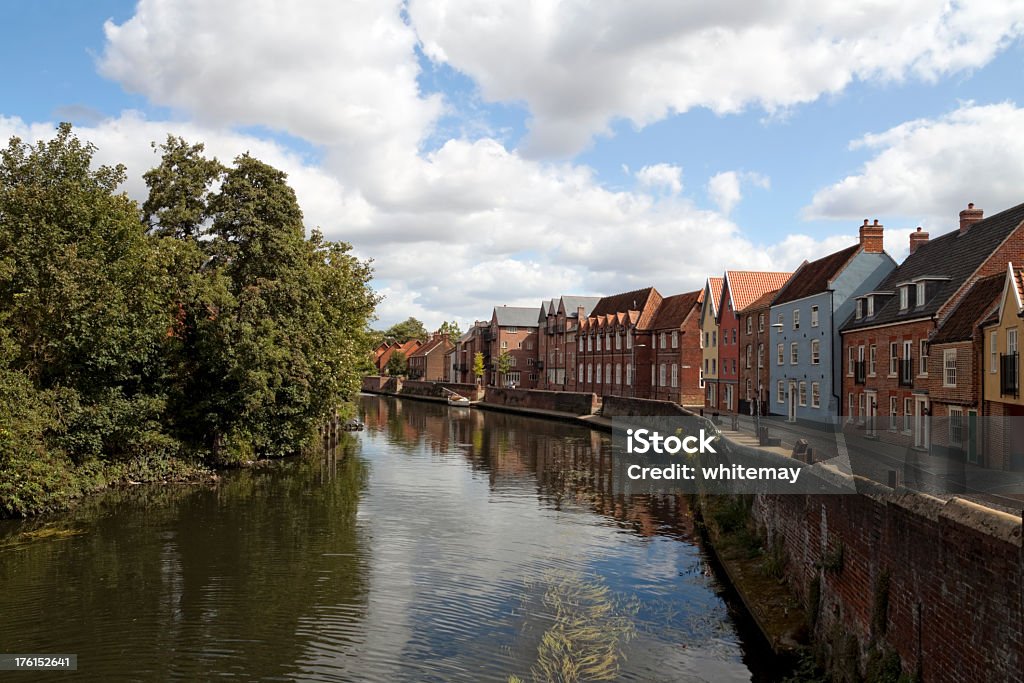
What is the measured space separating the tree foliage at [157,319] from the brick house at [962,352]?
1087 inches

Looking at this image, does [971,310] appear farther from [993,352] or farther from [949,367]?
[993,352]

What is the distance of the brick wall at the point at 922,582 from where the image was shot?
8.09 m

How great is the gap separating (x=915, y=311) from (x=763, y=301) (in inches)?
814

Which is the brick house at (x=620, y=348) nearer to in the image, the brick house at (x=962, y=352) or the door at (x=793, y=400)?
the door at (x=793, y=400)

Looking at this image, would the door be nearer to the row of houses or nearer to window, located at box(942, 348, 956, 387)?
the row of houses

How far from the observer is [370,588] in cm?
1916

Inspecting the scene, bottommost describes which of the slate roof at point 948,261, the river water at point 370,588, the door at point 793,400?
the river water at point 370,588

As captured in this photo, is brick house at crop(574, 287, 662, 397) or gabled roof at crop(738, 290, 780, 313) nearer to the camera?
gabled roof at crop(738, 290, 780, 313)

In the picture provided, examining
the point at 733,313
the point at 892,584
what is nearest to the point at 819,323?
the point at 733,313

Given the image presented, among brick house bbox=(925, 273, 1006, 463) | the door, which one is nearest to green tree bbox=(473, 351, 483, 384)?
the door

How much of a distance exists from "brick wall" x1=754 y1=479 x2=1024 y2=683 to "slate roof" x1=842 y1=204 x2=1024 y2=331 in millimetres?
21340

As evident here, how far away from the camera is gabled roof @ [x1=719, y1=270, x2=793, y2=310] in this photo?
5784 centimetres

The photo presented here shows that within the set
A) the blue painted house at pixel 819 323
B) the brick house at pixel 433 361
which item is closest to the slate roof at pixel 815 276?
the blue painted house at pixel 819 323

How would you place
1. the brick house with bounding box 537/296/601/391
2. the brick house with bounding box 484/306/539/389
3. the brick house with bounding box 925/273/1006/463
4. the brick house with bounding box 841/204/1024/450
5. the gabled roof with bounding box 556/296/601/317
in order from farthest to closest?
the brick house with bounding box 484/306/539/389, the gabled roof with bounding box 556/296/601/317, the brick house with bounding box 537/296/601/391, the brick house with bounding box 841/204/1024/450, the brick house with bounding box 925/273/1006/463
